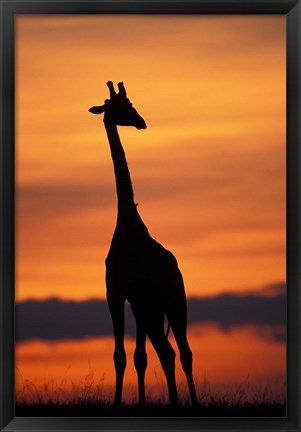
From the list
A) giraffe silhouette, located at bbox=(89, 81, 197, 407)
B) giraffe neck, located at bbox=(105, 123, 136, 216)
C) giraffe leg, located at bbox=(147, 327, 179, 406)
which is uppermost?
giraffe neck, located at bbox=(105, 123, 136, 216)

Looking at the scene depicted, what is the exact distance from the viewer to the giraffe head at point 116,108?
2.43 m

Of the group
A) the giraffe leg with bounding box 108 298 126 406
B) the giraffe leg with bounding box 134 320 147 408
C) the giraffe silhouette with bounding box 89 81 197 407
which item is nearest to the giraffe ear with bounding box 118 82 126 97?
the giraffe silhouette with bounding box 89 81 197 407

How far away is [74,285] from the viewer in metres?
2.46

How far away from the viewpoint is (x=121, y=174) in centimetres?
248

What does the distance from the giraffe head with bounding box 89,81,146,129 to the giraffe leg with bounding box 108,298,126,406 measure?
760 millimetres

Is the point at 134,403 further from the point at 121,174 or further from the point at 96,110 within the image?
the point at 96,110

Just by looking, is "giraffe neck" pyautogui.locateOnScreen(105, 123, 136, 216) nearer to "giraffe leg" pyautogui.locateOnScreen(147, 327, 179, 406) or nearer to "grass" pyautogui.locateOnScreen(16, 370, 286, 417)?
"giraffe leg" pyautogui.locateOnScreen(147, 327, 179, 406)

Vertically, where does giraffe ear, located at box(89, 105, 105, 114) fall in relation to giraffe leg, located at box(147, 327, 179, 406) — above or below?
above

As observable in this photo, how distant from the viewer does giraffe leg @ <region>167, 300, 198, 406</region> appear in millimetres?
2451

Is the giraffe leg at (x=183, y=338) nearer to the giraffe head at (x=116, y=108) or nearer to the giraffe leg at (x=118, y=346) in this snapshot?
the giraffe leg at (x=118, y=346)

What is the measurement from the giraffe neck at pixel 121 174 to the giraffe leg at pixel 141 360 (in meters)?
0.53

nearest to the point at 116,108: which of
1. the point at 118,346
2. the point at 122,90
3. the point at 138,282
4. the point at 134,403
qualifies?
the point at 122,90

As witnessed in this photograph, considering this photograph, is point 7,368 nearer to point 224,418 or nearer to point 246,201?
point 224,418

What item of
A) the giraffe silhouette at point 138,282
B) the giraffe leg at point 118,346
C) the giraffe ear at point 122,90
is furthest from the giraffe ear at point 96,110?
the giraffe leg at point 118,346
